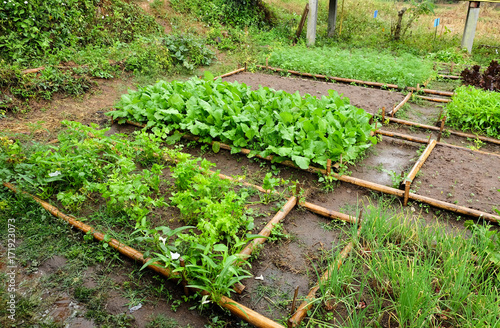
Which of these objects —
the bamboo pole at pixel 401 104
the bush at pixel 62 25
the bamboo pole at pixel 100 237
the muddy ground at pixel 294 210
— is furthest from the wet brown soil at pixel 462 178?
the bush at pixel 62 25

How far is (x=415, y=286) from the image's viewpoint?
89.1 inches

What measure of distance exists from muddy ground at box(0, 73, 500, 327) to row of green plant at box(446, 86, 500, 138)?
0.35m

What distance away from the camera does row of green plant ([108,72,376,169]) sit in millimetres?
4082

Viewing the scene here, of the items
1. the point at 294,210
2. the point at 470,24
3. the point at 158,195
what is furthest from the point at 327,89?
the point at 470,24

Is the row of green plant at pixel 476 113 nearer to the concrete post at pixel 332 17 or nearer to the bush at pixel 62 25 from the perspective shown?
the concrete post at pixel 332 17

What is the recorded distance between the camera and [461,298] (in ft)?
7.53

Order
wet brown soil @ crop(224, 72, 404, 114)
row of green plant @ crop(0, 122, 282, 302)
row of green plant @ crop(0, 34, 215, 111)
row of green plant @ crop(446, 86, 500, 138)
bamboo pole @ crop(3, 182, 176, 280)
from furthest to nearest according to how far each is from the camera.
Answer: wet brown soil @ crop(224, 72, 404, 114) < row of green plant @ crop(0, 34, 215, 111) < row of green plant @ crop(446, 86, 500, 138) < bamboo pole @ crop(3, 182, 176, 280) < row of green plant @ crop(0, 122, 282, 302)

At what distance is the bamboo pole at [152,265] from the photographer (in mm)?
2350

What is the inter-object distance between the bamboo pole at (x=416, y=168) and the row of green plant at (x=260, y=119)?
60cm

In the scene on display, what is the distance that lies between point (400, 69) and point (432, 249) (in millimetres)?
5511

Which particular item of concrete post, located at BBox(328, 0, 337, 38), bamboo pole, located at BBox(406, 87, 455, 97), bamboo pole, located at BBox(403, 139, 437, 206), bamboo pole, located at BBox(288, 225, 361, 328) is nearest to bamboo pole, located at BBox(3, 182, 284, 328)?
bamboo pole, located at BBox(288, 225, 361, 328)

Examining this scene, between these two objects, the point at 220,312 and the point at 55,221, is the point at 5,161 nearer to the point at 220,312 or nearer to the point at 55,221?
the point at 55,221

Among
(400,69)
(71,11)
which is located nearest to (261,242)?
(400,69)

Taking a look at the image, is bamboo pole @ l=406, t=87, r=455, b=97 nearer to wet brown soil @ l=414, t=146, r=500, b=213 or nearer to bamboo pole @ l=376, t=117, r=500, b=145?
bamboo pole @ l=376, t=117, r=500, b=145
